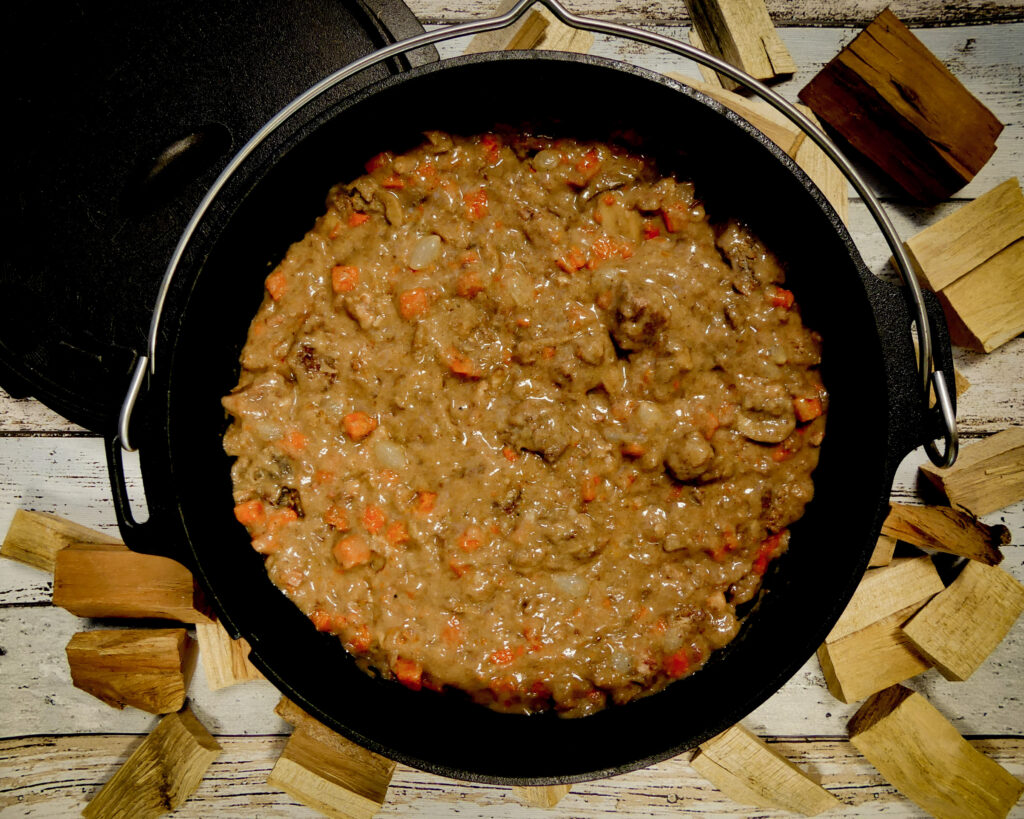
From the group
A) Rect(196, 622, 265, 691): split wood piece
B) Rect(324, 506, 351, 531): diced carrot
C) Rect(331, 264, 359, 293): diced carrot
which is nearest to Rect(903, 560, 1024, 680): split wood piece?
Rect(324, 506, 351, 531): diced carrot

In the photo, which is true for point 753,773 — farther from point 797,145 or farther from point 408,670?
point 797,145

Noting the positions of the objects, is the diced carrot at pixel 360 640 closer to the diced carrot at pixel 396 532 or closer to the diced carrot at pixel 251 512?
the diced carrot at pixel 396 532

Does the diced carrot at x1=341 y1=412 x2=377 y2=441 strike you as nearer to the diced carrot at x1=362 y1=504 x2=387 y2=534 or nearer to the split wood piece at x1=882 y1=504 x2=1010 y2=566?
the diced carrot at x1=362 y1=504 x2=387 y2=534

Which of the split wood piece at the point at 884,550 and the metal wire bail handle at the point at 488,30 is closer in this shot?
the metal wire bail handle at the point at 488,30

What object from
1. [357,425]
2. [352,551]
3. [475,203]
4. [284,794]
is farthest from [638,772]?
[475,203]

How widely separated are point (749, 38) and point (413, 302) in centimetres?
152

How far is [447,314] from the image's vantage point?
1877 mm

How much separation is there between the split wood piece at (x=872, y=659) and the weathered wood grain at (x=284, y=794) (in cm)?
30

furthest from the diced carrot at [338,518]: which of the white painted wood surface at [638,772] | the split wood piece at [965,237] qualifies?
the split wood piece at [965,237]

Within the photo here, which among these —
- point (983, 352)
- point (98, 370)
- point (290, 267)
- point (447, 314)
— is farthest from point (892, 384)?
point (98, 370)

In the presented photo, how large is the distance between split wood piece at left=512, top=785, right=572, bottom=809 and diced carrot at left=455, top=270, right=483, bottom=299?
169 cm

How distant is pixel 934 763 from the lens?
91.3 inches

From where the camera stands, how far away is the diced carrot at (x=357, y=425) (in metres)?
1.87

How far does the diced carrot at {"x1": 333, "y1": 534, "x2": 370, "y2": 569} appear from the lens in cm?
187
